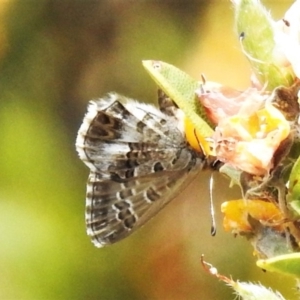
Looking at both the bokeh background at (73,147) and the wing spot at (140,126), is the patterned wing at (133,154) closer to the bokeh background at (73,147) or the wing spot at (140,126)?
the wing spot at (140,126)

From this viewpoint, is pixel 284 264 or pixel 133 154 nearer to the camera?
pixel 284 264

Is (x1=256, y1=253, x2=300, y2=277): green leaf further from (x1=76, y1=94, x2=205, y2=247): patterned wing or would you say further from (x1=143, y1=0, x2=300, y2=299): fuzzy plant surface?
(x1=76, y1=94, x2=205, y2=247): patterned wing

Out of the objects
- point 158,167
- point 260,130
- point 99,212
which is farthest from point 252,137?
point 99,212

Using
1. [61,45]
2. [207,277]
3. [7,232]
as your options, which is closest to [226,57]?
[61,45]

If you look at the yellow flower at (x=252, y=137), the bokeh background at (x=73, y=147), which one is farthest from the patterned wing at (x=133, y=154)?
the bokeh background at (x=73, y=147)

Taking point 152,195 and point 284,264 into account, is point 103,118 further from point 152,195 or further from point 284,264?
point 284,264

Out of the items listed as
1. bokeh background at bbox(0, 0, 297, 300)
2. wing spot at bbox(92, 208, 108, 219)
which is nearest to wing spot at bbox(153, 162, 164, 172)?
wing spot at bbox(92, 208, 108, 219)
